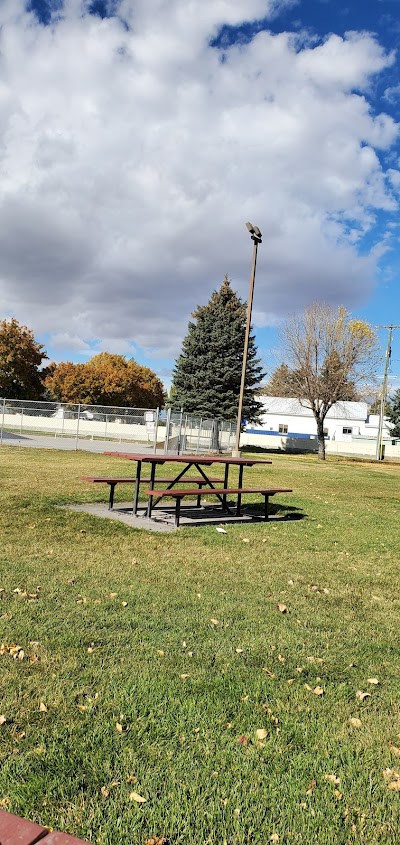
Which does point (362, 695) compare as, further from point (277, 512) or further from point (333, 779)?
point (277, 512)

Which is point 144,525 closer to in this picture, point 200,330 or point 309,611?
point 309,611

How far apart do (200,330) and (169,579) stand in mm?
34906

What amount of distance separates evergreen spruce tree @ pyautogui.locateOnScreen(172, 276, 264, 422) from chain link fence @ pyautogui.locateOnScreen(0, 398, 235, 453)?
136 inches

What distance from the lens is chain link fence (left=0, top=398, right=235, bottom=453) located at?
23.8 m

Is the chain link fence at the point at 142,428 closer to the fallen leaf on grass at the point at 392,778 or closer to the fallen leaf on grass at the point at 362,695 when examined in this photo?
the fallen leaf on grass at the point at 362,695

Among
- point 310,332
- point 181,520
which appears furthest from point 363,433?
point 181,520

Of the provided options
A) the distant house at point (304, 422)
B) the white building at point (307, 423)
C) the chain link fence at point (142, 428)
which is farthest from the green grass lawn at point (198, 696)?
the distant house at point (304, 422)

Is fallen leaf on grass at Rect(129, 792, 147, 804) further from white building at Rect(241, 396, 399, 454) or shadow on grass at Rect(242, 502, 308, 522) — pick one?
white building at Rect(241, 396, 399, 454)

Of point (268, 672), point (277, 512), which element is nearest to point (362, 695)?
point (268, 672)

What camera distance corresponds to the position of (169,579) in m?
5.12

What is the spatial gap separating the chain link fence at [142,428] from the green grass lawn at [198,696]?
14.5m

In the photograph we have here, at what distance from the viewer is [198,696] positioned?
9.76ft

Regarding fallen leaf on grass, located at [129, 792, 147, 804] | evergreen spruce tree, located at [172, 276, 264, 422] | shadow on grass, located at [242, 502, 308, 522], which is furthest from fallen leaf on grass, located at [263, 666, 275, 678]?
evergreen spruce tree, located at [172, 276, 264, 422]

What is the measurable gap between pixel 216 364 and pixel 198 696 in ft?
116
